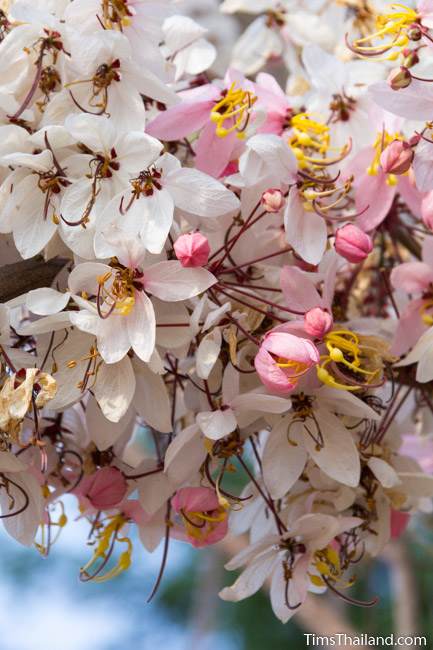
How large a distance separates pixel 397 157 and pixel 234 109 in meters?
0.10

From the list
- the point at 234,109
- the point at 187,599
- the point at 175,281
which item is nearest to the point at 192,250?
the point at 175,281

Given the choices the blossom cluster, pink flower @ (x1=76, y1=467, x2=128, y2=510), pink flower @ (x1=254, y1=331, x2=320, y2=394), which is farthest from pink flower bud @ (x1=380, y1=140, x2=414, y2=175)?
pink flower @ (x1=76, y1=467, x2=128, y2=510)

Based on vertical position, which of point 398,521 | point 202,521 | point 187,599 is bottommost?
point 187,599

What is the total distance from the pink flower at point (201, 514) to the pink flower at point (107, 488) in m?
0.03

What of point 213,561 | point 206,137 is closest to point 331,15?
point 206,137

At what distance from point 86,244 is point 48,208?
3cm

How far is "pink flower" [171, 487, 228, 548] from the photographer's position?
58 cm

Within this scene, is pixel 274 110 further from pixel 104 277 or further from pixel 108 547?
pixel 108 547

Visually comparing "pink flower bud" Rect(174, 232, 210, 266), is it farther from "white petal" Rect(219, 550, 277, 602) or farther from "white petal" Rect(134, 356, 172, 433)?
"white petal" Rect(219, 550, 277, 602)

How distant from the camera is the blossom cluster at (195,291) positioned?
52cm

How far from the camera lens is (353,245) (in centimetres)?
56

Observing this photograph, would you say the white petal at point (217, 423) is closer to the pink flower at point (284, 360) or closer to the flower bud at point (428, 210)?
the pink flower at point (284, 360)

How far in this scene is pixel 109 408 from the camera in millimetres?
521

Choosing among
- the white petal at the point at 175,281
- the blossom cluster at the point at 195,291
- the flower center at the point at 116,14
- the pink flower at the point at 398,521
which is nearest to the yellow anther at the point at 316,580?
the blossom cluster at the point at 195,291
